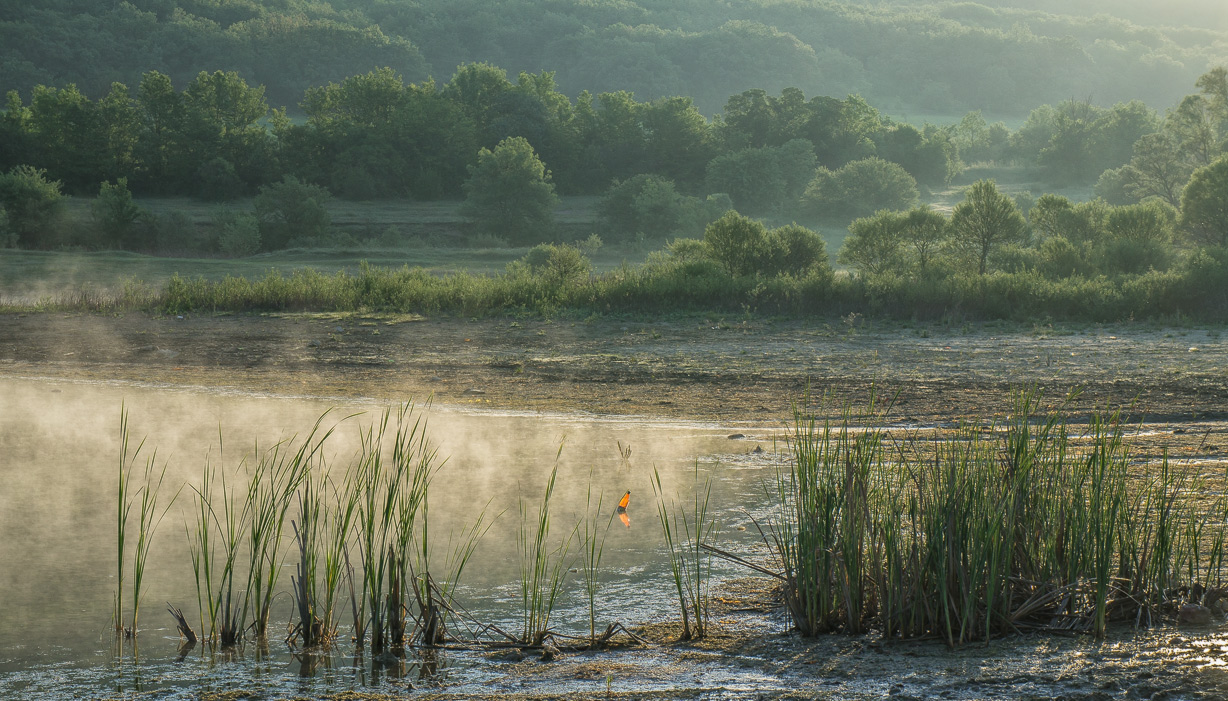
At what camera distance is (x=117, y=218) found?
188 feet

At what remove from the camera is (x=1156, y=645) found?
4676 mm

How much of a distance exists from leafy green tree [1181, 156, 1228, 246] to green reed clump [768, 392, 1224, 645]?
37006mm

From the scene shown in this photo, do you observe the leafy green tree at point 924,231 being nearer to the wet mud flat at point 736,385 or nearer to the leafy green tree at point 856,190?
the wet mud flat at point 736,385

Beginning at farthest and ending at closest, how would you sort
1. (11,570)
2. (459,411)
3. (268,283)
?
(268,283), (459,411), (11,570)

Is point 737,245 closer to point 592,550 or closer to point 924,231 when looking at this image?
point 924,231

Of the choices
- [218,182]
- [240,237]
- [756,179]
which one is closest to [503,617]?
[240,237]

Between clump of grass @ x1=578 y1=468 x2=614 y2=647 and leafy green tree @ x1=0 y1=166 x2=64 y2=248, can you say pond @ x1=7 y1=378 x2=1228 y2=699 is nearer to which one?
clump of grass @ x1=578 y1=468 x2=614 y2=647

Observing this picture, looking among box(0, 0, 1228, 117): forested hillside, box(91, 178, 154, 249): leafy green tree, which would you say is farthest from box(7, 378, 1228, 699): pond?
box(0, 0, 1228, 117): forested hillside

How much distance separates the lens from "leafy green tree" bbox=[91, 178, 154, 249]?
56.8m

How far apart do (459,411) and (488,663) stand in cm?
853

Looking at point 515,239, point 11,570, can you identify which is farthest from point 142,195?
point 11,570

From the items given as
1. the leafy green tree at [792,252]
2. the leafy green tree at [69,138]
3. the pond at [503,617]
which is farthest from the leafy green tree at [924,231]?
the leafy green tree at [69,138]

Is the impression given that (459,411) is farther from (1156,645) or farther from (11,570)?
(1156,645)

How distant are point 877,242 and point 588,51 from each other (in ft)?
410
